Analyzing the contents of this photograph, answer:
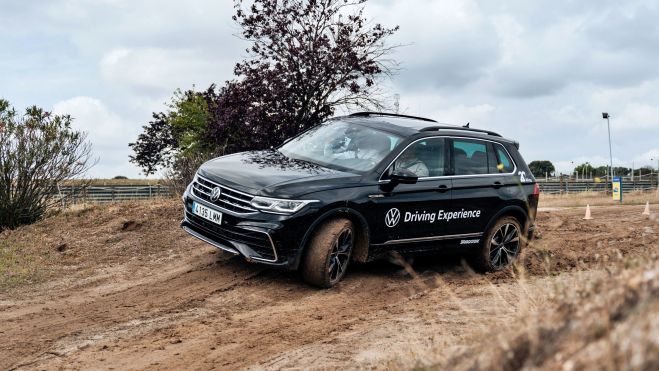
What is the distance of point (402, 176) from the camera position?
25.4ft

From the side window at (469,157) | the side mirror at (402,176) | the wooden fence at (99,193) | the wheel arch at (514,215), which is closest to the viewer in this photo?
the side mirror at (402,176)

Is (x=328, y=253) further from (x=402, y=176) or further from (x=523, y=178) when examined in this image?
(x=523, y=178)

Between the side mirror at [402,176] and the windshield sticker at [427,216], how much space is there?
0.36 m

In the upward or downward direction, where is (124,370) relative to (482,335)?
downward

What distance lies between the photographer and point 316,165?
26.5ft

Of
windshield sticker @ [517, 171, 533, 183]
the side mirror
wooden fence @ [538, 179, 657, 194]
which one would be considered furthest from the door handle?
wooden fence @ [538, 179, 657, 194]

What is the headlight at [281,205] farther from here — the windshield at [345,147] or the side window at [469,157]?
the side window at [469,157]

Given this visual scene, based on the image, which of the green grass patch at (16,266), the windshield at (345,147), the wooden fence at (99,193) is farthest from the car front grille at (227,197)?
the wooden fence at (99,193)

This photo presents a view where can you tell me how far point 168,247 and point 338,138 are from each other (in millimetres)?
3298

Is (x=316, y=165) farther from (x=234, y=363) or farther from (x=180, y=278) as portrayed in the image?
(x=234, y=363)

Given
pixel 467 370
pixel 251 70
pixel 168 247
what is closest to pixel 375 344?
pixel 467 370

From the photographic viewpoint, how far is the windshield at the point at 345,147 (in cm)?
812

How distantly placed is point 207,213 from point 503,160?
4.29 meters

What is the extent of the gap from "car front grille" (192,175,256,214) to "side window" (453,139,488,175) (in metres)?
3.00
